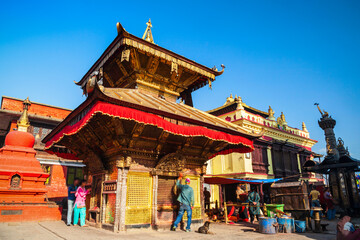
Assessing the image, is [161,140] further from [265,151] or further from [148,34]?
[265,151]

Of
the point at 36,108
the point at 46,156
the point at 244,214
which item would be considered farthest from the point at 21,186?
the point at 36,108

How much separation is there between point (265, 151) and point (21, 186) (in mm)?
18353

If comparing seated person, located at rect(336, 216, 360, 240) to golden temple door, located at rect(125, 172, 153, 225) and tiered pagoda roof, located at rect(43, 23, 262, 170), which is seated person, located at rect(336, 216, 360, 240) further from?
golden temple door, located at rect(125, 172, 153, 225)

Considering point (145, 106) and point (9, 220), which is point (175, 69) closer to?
point (145, 106)

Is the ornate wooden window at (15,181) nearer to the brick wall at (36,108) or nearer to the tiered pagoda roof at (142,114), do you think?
the tiered pagoda roof at (142,114)

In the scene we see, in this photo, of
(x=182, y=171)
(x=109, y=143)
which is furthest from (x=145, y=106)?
(x=182, y=171)

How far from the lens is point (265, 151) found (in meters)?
21.4

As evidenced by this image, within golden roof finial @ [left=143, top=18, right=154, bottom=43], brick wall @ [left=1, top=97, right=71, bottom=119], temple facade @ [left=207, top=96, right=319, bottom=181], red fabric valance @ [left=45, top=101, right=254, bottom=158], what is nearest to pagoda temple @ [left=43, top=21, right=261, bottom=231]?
red fabric valance @ [left=45, top=101, right=254, bottom=158]

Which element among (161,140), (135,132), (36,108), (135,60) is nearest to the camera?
(135,132)

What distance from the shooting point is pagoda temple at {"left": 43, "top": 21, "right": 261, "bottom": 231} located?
288 inches

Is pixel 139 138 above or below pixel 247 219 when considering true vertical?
above

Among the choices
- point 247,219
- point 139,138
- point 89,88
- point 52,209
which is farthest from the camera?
point 247,219

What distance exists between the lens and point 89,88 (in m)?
6.53

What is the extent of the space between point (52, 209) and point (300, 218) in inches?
399
